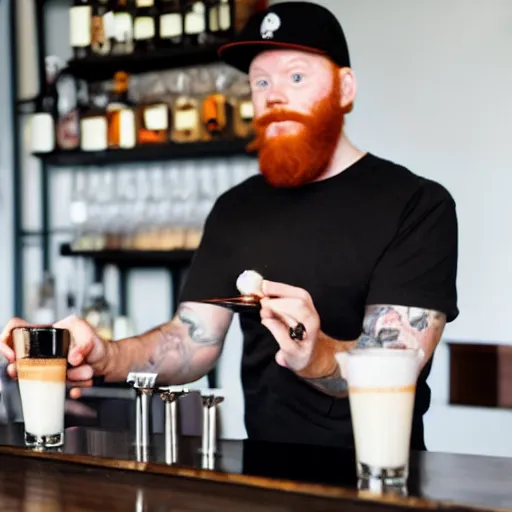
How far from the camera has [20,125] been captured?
3604 mm

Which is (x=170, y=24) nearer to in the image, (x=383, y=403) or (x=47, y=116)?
(x=47, y=116)

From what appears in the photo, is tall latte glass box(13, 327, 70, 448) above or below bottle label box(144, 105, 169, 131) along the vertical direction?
below

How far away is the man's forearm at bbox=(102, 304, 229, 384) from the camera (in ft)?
6.36

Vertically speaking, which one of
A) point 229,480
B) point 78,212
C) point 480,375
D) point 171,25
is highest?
point 171,25

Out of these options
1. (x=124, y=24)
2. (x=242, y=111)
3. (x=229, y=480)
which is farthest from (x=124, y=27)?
(x=229, y=480)

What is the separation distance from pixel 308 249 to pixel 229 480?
2.72 ft

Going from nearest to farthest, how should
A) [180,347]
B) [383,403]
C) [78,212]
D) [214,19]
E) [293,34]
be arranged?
[383,403] → [293,34] → [180,347] → [214,19] → [78,212]

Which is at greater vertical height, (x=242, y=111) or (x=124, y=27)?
(x=124, y=27)

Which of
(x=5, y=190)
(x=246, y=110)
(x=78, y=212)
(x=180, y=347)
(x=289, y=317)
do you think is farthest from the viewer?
(x=5, y=190)

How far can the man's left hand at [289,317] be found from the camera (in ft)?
4.29

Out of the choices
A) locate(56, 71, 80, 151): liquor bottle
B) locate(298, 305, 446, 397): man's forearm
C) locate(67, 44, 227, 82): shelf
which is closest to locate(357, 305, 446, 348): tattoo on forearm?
locate(298, 305, 446, 397): man's forearm

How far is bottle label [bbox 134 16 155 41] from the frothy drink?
2.01 metres

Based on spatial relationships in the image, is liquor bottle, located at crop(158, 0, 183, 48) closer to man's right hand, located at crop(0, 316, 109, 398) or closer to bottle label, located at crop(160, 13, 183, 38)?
bottle label, located at crop(160, 13, 183, 38)

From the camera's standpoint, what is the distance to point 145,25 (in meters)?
3.13
